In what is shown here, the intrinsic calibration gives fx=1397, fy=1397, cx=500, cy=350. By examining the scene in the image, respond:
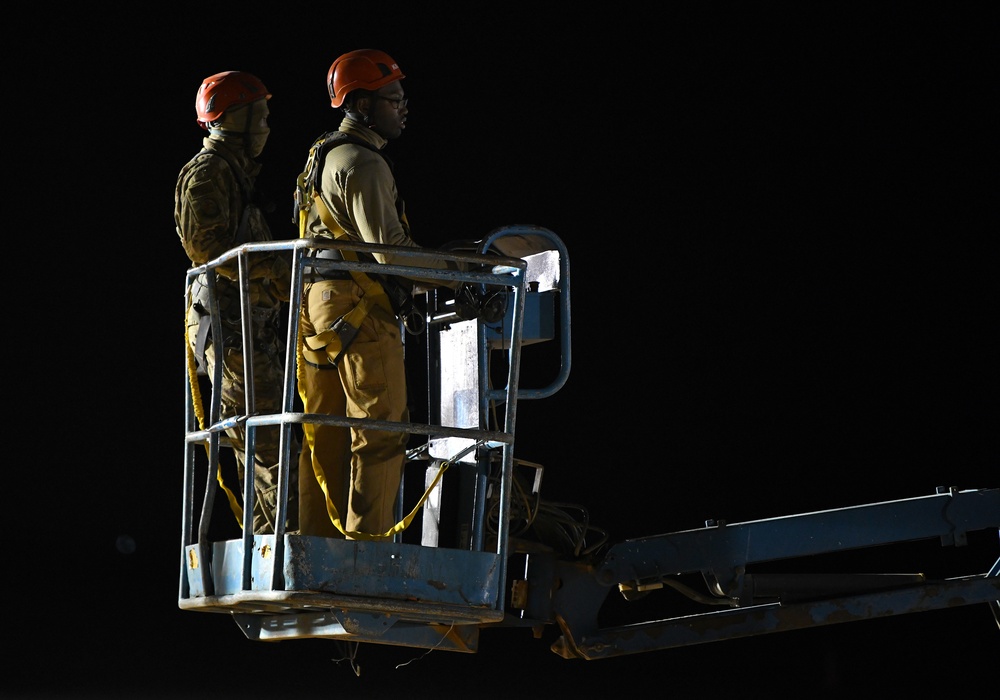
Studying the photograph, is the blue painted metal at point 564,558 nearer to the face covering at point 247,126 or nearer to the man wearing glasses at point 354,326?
the man wearing glasses at point 354,326

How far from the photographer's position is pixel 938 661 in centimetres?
729

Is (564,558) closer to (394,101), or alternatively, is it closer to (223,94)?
(394,101)

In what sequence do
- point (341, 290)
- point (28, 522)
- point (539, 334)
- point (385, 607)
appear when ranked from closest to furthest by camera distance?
1. point (385, 607)
2. point (341, 290)
3. point (539, 334)
4. point (28, 522)

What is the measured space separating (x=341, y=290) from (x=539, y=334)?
688 mm

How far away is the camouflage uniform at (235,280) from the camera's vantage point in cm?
469

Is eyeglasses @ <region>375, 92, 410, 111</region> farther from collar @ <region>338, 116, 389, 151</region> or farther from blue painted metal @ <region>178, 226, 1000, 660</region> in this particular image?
blue painted metal @ <region>178, 226, 1000, 660</region>

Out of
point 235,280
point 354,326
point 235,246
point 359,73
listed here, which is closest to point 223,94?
point 235,246

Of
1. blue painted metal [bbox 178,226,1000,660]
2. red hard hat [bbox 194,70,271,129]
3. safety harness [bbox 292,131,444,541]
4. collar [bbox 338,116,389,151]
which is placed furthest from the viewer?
red hard hat [bbox 194,70,271,129]

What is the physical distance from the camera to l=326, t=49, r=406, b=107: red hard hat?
431cm

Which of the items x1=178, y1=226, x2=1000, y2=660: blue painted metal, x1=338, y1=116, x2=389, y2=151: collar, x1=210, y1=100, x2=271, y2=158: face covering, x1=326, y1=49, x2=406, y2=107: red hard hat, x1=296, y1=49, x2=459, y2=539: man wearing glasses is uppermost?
x1=326, y1=49, x2=406, y2=107: red hard hat

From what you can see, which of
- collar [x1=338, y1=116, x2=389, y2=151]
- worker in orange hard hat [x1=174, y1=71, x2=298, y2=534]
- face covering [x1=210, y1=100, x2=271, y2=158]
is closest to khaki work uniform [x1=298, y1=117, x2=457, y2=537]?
collar [x1=338, y1=116, x2=389, y2=151]

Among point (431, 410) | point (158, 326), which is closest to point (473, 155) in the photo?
point (158, 326)

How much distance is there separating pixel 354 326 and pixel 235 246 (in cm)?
98

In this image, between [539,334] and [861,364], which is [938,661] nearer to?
[861,364]
